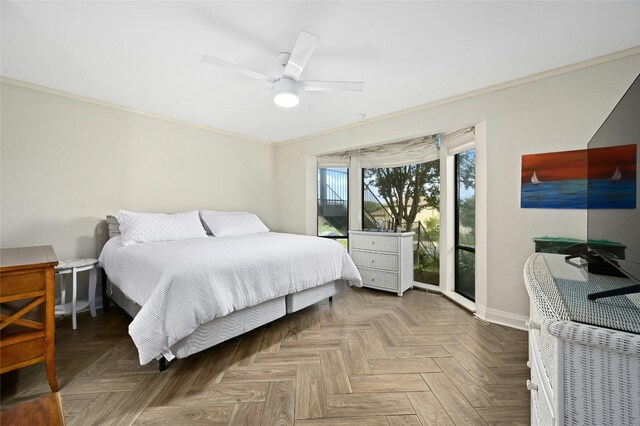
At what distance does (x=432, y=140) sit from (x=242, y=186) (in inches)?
114

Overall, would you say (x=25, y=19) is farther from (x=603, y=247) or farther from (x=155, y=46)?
(x=603, y=247)

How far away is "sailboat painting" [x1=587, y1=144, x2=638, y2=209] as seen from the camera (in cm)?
88

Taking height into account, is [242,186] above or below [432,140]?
below

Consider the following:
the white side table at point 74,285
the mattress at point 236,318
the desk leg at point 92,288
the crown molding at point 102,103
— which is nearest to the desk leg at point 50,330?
the mattress at point 236,318

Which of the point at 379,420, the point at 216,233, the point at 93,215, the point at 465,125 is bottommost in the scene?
the point at 379,420

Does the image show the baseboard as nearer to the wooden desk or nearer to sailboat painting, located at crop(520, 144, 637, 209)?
sailboat painting, located at crop(520, 144, 637, 209)

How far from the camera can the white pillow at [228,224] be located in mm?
3381

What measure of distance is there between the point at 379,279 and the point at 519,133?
221 centimetres

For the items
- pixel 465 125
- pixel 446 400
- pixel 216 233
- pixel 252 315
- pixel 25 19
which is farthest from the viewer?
pixel 216 233

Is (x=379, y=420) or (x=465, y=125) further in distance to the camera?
(x=465, y=125)

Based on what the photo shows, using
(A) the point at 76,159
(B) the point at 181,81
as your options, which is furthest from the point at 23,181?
(B) the point at 181,81

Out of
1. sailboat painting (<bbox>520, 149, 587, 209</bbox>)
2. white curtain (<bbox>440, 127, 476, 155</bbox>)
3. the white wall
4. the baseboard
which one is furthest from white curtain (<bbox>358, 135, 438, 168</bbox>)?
the baseboard

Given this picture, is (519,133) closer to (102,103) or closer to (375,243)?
(375,243)

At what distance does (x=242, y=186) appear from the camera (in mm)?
4305
